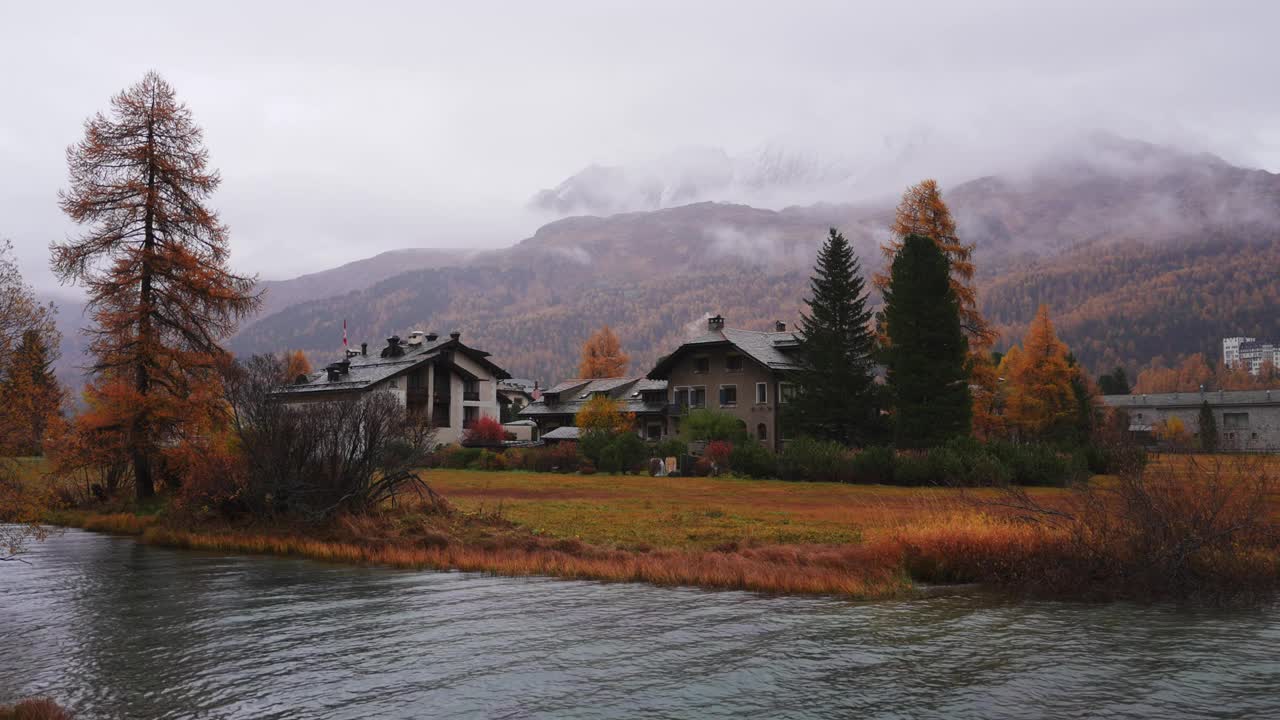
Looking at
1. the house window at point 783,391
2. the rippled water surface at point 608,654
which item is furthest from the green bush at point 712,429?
the rippled water surface at point 608,654

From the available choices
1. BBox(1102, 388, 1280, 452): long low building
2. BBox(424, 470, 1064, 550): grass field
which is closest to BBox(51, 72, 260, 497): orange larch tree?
BBox(424, 470, 1064, 550): grass field

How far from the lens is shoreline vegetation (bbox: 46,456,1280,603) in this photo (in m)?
16.9

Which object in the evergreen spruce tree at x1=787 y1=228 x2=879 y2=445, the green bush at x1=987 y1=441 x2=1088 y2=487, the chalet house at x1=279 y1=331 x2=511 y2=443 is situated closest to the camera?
the green bush at x1=987 y1=441 x2=1088 y2=487

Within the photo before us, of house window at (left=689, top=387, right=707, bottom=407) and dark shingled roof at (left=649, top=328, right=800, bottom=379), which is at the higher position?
dark shingled roof at (left=649, top=328, right=800, bottom=379)

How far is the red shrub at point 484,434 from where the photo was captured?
75312mm

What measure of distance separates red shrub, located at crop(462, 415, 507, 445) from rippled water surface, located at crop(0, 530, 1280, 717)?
56719 mm

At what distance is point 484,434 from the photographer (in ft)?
251

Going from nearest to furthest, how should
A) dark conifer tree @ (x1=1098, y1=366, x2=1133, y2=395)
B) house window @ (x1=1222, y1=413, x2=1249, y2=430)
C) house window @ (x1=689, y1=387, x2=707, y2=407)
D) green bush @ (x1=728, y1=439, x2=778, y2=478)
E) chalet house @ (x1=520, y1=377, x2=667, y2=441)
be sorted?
1. green bush @ (x1=728, y1=439, x2=778, y2=478)
2. house window @ (x1=689, y1=387, x2=707, y2=407)
3. chalet house @ (x1=520, y1=377, x2=667, y2=441)
4. house window @ (x1=1222, y1=413, x2=1249, y2=430)
5. dark conifer tree @ (x1=1098, y1=366, x2=1133, y2=395)

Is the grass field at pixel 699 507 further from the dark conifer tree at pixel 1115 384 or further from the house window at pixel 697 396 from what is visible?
the dark conifer tree at pixel 1115 384

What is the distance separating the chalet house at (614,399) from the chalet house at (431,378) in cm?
580

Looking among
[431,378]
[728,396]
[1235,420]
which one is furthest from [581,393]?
[1235,420]

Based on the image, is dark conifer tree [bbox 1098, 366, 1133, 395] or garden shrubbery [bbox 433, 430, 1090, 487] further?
dark conifer tree [bbox 1098, 366, 1133, 395]

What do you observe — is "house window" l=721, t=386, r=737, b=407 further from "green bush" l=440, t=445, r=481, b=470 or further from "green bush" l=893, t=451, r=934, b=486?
"green bush" l=893, t=451, r=934, b=486

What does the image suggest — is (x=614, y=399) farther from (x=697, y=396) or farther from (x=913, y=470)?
(x=913, y=470)
